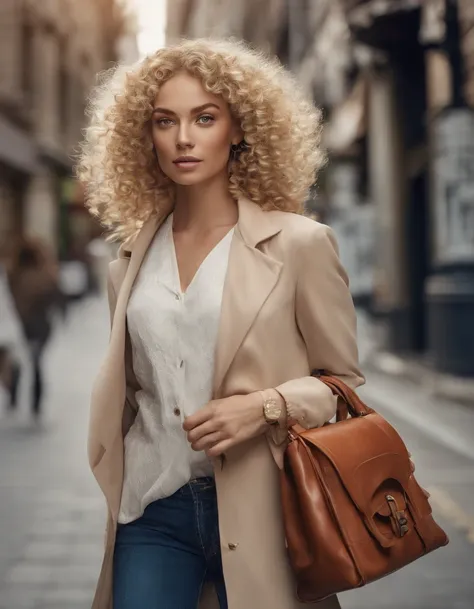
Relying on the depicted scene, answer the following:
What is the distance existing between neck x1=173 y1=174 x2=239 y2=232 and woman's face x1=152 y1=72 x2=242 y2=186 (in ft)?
0.22

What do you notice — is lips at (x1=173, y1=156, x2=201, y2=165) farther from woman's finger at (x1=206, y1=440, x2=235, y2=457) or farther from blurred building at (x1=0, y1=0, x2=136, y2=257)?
blurred building at (x1=0, y1=0, x2=136, y2=257)

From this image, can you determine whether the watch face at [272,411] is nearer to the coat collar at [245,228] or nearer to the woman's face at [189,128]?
the coat collar at [245,228]

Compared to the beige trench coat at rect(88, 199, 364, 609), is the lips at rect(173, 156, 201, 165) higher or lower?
higher

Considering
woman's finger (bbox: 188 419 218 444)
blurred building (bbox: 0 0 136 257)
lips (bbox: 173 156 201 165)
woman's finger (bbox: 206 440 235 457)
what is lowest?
woman's finger (bbox: 206 440 235 457)

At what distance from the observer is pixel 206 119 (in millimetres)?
2102

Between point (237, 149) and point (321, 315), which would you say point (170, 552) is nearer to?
point (321, 315)

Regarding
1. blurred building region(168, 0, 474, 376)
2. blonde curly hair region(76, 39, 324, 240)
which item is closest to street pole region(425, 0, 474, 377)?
blurred building region(168, 0, 474, 376)

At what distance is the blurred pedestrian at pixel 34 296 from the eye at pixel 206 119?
7.54 m

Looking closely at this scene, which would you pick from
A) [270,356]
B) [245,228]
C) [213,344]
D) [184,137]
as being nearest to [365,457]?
[270,356]

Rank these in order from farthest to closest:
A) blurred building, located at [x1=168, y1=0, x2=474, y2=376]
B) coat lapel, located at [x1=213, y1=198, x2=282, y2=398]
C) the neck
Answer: blurred building, located at [x1=168, y1=0, x2=474, y2=376] < the neck < coat lapel, located at [x1=213, y1=198, x2=282, y2=398]

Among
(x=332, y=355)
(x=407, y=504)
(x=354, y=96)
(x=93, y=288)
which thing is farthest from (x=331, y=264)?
(x=93, y=288)

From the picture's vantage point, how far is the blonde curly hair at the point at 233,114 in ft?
6.86

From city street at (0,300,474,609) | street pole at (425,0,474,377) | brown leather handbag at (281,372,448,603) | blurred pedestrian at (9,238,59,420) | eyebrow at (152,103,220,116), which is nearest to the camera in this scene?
brown leather handbag at (281,372,448,603)

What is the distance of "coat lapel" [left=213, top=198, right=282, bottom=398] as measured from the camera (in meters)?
1.97
